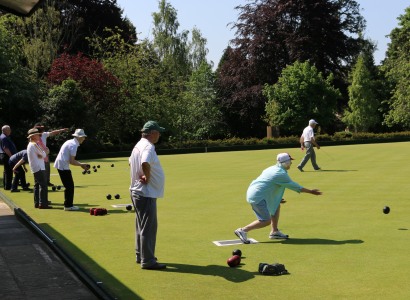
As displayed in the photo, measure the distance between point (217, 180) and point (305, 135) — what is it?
4.20m

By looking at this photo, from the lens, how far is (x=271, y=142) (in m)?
46.9

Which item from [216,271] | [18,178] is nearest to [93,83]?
[18,178]

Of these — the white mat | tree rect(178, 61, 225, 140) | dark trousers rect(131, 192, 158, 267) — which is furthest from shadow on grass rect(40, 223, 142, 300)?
A: tree rect(178, 61, 225, 140)

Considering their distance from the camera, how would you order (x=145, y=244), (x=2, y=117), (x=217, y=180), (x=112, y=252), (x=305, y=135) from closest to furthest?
→ (x=145, y=244) < (x=112, y=252) < (x=217, y=180) < (x=305, y=135) < (x=2, y=117)

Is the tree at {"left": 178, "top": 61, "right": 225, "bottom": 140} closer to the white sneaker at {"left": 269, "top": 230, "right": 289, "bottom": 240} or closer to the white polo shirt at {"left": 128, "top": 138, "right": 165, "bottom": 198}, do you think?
the white sneaker at {"left": 269, "top": 230, "right": 289, "bottom": 240}

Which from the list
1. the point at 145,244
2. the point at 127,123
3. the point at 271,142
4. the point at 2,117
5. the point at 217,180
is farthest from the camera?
the point at 271,142

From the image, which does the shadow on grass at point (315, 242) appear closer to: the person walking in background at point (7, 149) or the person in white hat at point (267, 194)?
the person in white hat at point (267, 194)

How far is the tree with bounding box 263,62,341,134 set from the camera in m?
49.7

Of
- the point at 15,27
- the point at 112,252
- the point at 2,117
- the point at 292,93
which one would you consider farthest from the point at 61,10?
the point at 112,252

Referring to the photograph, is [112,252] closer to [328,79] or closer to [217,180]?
[217,180]

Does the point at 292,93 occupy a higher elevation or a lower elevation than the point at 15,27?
lower

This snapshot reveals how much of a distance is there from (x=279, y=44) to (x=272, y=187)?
47.9 metres

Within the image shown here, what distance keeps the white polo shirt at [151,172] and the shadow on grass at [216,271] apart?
3.20 ft

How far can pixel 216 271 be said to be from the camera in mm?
7414
